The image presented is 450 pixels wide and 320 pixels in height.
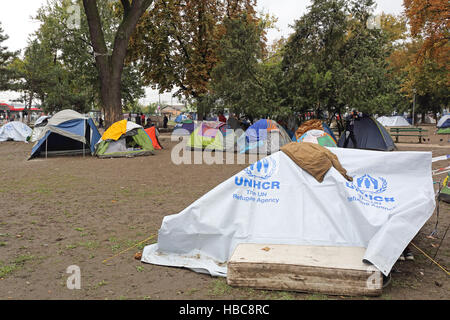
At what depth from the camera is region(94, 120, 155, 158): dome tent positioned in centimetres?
1578

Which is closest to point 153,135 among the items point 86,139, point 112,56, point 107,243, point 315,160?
point 86,139

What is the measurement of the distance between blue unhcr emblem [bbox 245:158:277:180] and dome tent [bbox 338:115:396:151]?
1193cm

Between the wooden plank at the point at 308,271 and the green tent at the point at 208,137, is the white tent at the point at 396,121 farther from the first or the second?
the wooden plank at the point at 308,271

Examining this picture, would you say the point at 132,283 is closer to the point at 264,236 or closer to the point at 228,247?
the point at 228,247

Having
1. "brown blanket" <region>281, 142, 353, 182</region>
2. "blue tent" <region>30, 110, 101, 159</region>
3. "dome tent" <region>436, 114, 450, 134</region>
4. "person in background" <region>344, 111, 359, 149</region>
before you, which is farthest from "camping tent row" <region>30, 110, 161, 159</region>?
"dome tent" <region>436, 114, 450, 134</region>

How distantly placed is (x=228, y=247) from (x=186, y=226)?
56 centimetres

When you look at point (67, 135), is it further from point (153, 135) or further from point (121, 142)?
point (153, 135)

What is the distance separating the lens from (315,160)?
14.9 ft

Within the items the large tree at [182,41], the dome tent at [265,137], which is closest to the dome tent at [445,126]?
the large tree at [182,41]

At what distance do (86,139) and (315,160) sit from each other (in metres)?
14.3

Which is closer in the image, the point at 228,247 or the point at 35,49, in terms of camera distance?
the point at 228,247

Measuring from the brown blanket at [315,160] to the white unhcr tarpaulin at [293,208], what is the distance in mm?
66

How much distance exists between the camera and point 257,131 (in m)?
15.6
